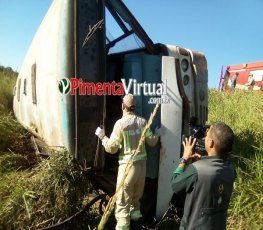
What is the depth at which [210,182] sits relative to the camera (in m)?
2.28

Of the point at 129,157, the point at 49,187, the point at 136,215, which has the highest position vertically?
the point at 129,157

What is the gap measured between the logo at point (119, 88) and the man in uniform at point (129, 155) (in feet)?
0.49

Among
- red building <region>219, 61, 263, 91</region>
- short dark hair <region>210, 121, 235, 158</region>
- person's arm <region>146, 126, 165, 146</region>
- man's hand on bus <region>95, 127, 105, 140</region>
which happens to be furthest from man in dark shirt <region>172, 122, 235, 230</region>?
red building <region>219, 61, 263, 91</region>

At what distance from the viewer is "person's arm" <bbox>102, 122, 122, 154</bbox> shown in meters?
3.37

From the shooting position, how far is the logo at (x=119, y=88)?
3279mm

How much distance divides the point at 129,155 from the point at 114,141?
9.5 inches

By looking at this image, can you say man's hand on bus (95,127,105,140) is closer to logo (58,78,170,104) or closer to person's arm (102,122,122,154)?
person's arm (102,122,122,154)

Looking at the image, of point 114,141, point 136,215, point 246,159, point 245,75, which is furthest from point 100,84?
point 245,75

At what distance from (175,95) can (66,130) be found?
114 centimetres

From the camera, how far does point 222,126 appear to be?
232 cm

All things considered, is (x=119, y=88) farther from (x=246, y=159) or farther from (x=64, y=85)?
(x=246, y=159)

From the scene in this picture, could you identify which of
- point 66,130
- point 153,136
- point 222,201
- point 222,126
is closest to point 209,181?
point 222,201

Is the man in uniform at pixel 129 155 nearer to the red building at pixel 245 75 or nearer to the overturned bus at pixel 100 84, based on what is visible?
the overturned bus at pixel 100 84

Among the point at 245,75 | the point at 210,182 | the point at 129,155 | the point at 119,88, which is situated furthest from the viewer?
the point at 245,75
